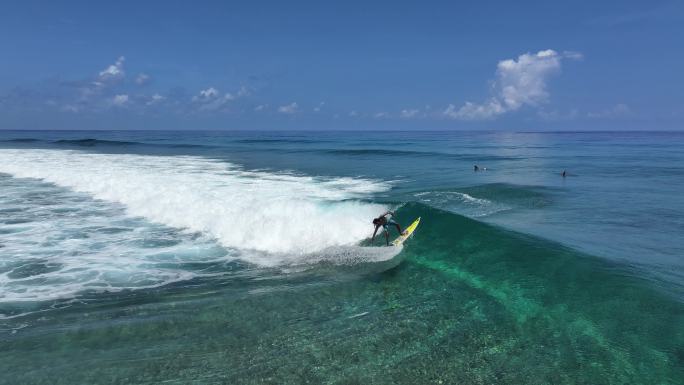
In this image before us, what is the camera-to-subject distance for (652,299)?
36.2ft

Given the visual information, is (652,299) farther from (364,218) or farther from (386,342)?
(364,218)

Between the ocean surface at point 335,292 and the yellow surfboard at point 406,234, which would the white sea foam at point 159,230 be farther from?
the yellow surfboard at point 406,234

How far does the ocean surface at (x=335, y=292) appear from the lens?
828 centimetres

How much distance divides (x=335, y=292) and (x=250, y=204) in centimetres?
1173

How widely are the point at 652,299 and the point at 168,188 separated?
24.9 m

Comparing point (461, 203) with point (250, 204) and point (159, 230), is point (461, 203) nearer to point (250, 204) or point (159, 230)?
point (250, 204)

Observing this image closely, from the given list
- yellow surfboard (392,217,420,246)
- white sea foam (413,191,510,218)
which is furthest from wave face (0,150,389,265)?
white sea foam (413,191,510,218)

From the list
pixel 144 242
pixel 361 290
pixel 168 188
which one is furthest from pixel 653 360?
pixel 168 188

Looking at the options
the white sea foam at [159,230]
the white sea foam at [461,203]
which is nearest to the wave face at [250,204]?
the white sea foam at [159,230]

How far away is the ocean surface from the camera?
27.2 feet

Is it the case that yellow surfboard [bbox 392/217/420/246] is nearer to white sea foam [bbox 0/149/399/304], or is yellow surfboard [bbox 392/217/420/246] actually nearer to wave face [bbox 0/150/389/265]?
white sea foam [bbox 0/149/399/304]

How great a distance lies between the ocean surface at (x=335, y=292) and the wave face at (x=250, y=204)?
5.6 inches

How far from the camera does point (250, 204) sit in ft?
72.9

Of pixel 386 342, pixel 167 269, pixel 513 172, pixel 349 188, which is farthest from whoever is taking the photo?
pixel 513 172
